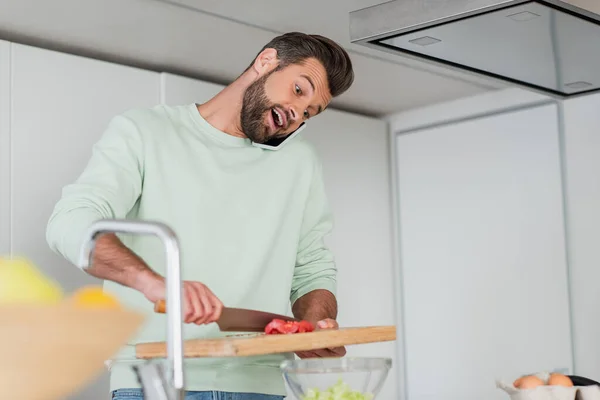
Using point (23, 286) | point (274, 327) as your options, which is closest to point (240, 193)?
point (274, 327)

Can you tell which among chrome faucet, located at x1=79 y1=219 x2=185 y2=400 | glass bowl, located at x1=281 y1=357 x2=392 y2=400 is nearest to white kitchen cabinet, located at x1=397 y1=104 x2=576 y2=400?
glass bowl, located at x1=281 y1=357 x2=392 y2=400

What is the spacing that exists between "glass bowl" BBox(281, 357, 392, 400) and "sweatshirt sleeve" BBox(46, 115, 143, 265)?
32 cm

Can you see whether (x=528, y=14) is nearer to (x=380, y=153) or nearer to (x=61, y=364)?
(x=61, y=364)

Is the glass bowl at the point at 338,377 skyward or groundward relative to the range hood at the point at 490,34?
groundward

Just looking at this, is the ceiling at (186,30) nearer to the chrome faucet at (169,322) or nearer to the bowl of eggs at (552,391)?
the bowl of eggs at (552,391)

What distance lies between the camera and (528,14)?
1578 mm

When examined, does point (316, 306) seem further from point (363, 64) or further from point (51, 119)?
point (363, 64)

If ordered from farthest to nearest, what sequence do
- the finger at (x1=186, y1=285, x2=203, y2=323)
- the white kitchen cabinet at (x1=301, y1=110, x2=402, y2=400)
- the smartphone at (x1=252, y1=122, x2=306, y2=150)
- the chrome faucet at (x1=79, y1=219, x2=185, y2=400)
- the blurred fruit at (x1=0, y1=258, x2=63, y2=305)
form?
the white kitchen cabinet at (x1=301, y1=110, x2=402, y2=400), the smartphone at (x1=252, y1=122, x2=306, y2=150), the finger at (x1=186, y1=285, x2=203, y2=323), the chrome faucet at (x1=79, y1=219, x2=185, y2=400), the blurred fruit at (x1=0, y1=258, x2=63, y2=305)

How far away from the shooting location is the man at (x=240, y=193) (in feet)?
5.01

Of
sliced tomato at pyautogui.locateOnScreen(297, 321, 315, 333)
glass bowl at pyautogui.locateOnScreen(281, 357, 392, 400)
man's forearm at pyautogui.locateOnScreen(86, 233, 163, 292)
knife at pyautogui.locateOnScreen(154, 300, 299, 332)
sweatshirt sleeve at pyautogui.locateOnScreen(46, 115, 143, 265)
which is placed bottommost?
glass bowl at pyautogui.locateOnScreen(281, 357, 392, 400)

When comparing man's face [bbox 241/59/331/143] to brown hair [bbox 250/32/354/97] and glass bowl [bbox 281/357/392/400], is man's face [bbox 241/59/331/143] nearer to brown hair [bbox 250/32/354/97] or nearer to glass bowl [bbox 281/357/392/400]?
brown hair [bbox 250/32/354/97]

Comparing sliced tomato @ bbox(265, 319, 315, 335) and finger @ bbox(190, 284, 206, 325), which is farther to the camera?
sliced tomato @ bbox(265, 319, 315, 335)

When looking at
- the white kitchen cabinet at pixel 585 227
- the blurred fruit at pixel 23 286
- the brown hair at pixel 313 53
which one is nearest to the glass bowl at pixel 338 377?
the blurred fruit at pixel 23 286

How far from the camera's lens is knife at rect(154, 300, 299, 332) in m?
1.30
